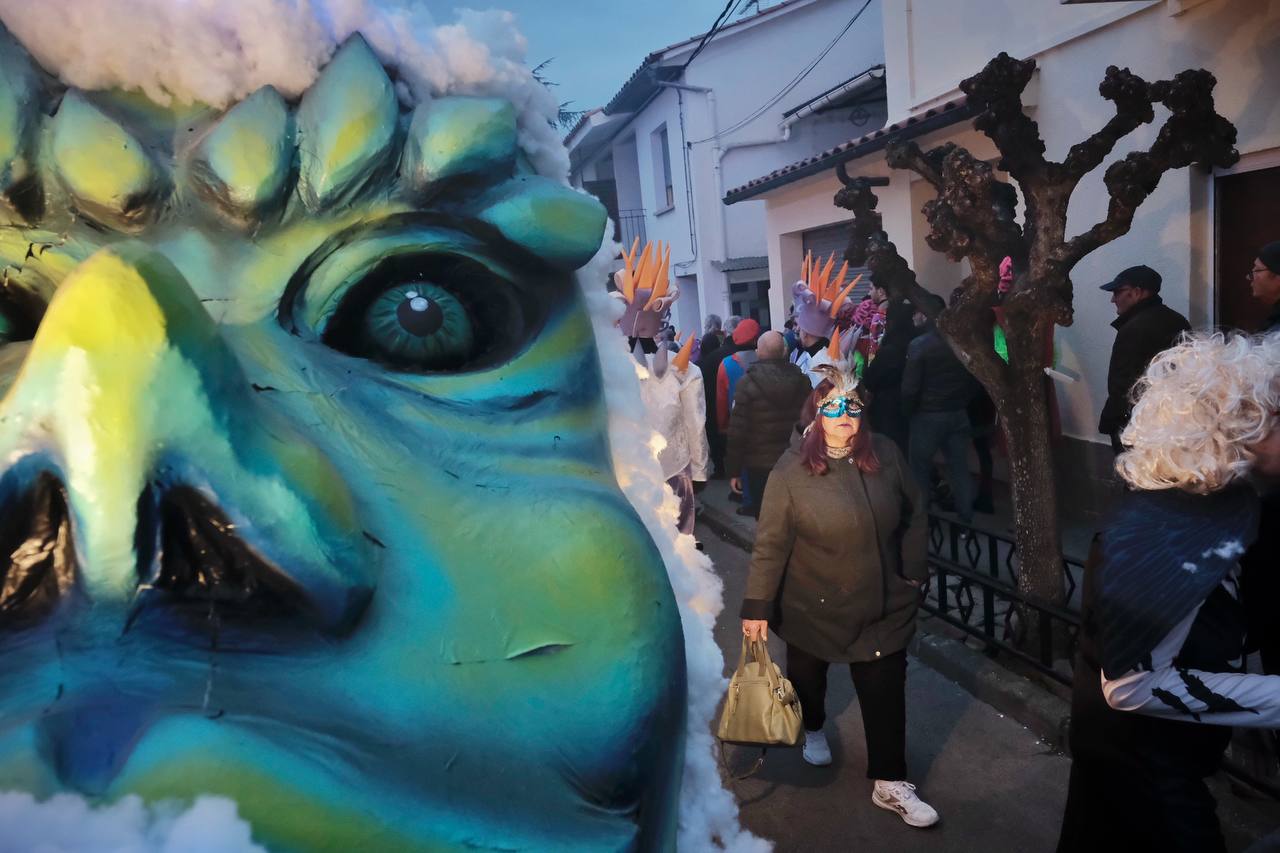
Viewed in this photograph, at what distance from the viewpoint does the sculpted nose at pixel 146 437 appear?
1.88 ft

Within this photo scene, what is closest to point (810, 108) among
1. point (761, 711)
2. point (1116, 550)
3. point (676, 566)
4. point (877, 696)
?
point (877, 696)

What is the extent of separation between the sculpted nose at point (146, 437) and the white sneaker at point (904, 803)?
3151 mm

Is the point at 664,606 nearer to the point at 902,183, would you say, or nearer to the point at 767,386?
the point at 767,386

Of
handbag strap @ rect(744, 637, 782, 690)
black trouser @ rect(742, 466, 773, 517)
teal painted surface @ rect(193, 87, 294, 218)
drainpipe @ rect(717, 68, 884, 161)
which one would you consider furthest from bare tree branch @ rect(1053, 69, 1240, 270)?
drainpipe @ rect(717, 68, 884, 161)

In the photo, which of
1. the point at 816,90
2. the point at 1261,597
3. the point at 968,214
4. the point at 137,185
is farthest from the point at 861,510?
the point at 816,90

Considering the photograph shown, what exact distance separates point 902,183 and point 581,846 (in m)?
8.15

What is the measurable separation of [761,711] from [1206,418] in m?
1.51

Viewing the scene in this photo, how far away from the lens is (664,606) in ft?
2.51

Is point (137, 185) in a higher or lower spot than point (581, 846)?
higher

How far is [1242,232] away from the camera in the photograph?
515 cm

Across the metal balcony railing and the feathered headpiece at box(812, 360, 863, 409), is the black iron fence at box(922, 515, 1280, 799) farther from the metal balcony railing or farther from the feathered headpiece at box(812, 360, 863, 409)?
the metal balcony railing

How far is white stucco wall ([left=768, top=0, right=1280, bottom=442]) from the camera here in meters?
4.88

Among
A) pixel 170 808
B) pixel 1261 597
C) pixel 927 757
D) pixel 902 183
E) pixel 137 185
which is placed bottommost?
pixel 927 757

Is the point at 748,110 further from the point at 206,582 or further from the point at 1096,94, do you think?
the point at 206,582
